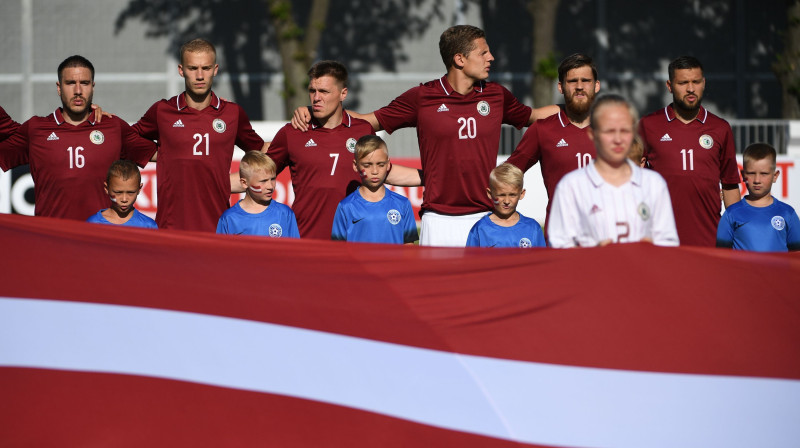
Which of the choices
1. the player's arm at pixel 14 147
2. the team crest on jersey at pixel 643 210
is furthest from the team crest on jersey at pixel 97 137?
the team crest on jersey at pixel 643 210

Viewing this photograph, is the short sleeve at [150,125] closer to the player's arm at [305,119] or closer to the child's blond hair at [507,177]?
the player's arm at [305,119]

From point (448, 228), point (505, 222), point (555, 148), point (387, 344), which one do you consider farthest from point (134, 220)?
point (555, 148)

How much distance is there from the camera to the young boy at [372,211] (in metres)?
A: 6.98

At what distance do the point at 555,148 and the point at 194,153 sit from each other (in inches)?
107

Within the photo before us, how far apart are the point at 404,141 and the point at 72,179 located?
58.7ft

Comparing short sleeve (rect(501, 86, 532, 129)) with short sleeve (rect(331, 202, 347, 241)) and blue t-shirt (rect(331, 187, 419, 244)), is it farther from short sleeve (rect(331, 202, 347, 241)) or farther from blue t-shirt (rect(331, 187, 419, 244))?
short sleeve (rect(331, 202, 347, 241))

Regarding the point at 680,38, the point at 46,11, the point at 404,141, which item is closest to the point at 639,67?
the point at 680,38

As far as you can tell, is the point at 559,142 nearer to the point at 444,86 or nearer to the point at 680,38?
the point at 444,86

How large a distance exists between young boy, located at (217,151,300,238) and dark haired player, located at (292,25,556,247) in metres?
0.75

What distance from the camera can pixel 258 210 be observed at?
23.3ft

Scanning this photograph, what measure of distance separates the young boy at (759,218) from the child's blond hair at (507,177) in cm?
193

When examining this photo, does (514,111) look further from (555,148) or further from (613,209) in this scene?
(613,209)

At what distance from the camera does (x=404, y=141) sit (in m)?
25.2

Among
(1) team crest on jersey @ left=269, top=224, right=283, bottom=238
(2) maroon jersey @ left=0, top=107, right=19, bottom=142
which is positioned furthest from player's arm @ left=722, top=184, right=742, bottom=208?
(2) maroon jersey @ left=0, top=107, right=19, bottom=142
